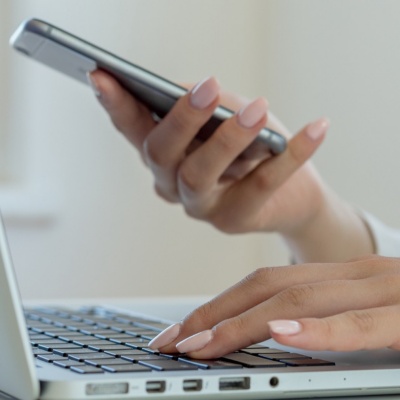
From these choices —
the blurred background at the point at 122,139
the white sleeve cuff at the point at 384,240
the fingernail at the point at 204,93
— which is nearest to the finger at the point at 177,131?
the fingernail at the point at 204,93

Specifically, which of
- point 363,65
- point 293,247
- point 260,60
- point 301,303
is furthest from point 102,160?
point 301,303

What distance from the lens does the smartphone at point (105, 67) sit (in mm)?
780

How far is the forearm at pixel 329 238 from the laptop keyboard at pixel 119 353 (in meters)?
0.44

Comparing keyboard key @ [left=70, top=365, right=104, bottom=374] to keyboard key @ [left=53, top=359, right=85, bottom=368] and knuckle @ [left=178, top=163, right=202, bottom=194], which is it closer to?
keyboard key @ [left=53, top=359, right=85, bottom=368]

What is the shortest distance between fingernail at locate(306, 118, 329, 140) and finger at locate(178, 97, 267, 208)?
0.09m

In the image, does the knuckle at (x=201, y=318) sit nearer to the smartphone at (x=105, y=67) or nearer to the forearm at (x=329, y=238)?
the smartphone at (x=105, y=67)

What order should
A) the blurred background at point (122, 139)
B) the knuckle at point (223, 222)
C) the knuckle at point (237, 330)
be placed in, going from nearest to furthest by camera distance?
the knuckle at point (237, 330)
the knuckle at point (223, 222)
the blurred background at point (122, 139)

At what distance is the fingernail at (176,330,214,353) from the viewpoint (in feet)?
1.58

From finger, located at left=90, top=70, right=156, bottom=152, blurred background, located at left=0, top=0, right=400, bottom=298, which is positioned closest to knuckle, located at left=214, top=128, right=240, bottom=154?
finger, located at left=90, top=70, right=156, bottom=152

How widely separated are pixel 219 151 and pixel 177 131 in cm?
5

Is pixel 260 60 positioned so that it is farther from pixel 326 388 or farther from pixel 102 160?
pixel 326 388

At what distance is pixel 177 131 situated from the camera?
85 centimetres

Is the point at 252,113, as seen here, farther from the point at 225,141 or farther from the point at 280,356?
the point at 280,356

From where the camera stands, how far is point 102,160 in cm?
196
